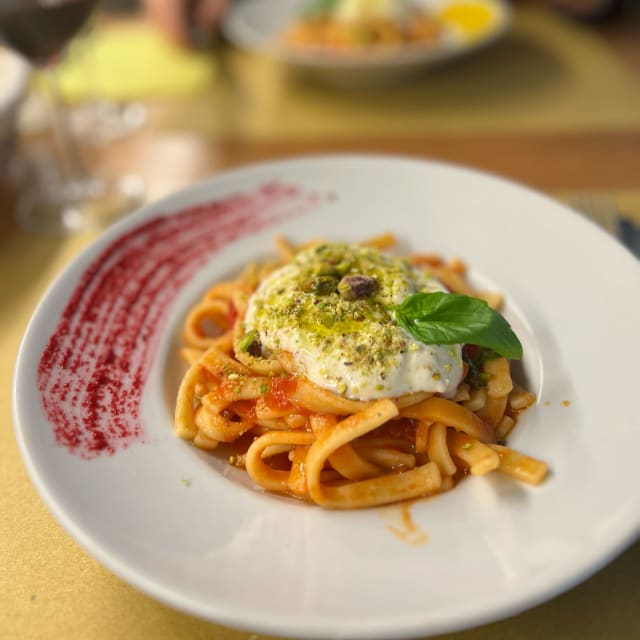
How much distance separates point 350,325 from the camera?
6.38 feet

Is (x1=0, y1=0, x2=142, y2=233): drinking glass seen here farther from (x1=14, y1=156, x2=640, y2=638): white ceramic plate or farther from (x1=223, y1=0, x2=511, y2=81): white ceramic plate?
(x1=223, y1=0, x2=511, y2=81): white ceramic plate

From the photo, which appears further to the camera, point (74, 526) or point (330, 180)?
point (330, 180)

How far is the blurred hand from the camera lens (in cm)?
457

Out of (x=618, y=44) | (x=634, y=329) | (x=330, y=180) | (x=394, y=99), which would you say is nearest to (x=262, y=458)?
(x=634, y=329)

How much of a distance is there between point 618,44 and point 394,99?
1.62m

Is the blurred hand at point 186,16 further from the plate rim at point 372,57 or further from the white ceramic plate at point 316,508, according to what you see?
the white ceramic plate at point 316,508

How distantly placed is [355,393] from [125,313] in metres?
0.81

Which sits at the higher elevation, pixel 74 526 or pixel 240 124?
pixel 74 526

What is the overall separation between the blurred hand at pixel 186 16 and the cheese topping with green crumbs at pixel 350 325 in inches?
114

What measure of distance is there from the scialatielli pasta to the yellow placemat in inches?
74.2

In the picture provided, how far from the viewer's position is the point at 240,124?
153 inches

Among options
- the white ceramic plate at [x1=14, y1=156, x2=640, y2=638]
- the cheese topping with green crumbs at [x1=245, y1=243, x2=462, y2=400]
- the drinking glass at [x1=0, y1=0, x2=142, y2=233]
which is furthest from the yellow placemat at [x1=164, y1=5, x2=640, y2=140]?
the cheese topping with green crumbs at [x1=245, y1=243, x2=462, y2=400]

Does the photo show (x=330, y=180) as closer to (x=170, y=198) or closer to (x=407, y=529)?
(x=170, y=198)

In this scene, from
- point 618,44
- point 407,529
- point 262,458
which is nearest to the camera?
point 407,529
